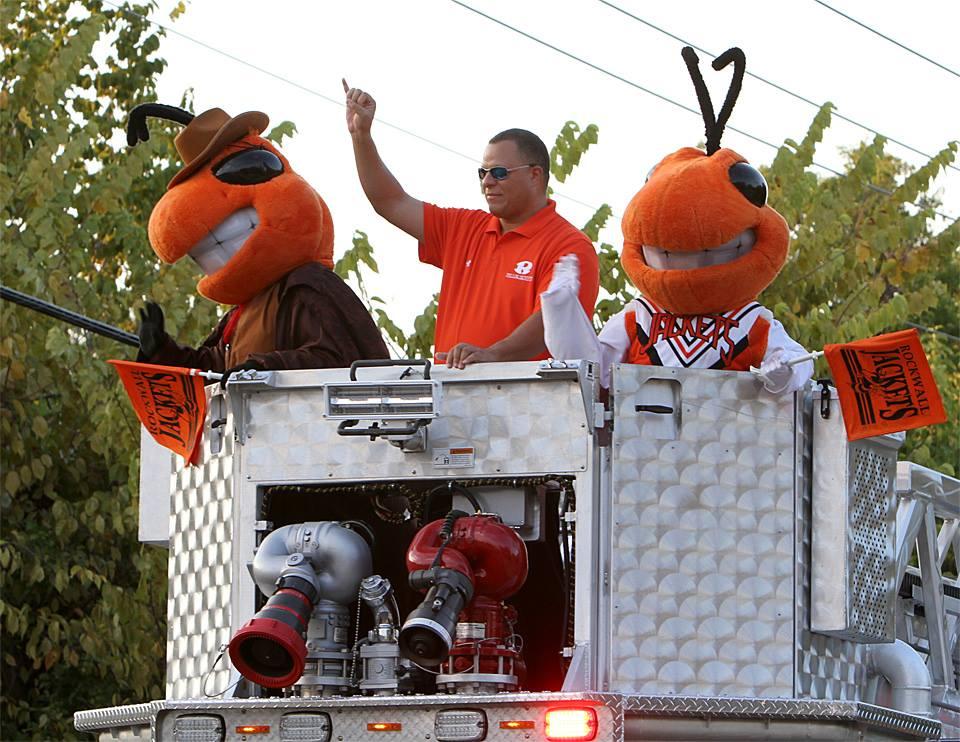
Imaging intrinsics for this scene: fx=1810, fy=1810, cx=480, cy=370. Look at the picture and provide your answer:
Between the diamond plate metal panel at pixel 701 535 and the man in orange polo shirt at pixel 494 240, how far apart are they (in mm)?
848

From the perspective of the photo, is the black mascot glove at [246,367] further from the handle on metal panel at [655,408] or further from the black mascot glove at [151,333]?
the handle on metal panel at [655,408]

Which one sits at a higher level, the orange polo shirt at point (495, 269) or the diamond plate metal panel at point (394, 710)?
the orange polo shirt at point (495, 269)

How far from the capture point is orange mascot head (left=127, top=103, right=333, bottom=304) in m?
7.60

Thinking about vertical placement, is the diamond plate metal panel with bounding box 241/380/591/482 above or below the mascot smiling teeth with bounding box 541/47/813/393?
below

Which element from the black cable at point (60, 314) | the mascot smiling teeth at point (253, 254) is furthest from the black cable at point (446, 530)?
the black cable at point (60, 314)

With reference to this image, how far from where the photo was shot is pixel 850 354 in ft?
21.0

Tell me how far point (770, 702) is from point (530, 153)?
104 inches

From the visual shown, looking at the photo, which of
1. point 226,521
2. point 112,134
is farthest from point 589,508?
point 112,134

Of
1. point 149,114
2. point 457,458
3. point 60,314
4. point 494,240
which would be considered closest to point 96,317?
point 60,314

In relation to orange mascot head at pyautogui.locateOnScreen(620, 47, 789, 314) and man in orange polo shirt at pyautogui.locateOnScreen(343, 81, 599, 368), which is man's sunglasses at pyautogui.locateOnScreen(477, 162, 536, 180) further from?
orange mascot head at pyautogui.locateOnScreen(620, 47, 789, 314)

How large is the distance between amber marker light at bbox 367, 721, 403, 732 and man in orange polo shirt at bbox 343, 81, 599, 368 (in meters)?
1.62

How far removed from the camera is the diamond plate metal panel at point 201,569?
6840mm

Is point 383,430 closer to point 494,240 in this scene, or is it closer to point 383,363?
point 383,363

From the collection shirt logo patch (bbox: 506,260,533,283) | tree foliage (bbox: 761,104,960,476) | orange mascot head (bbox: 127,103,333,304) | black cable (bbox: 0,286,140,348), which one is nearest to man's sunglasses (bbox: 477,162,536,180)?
shirt logo patch (bbox: 506,260,533,283)
